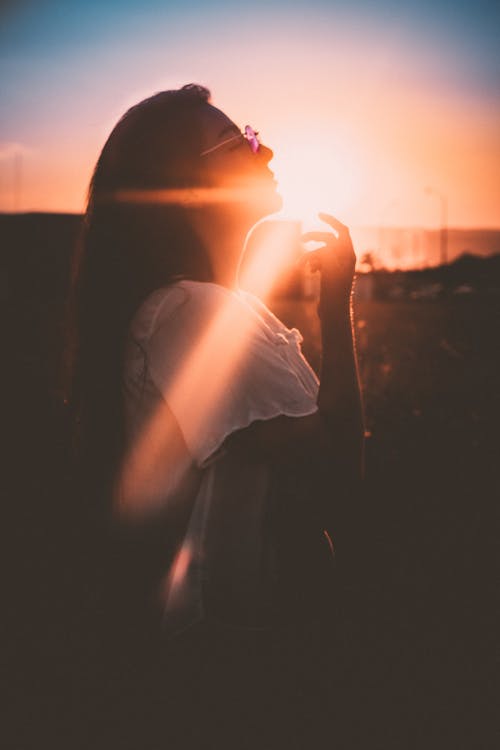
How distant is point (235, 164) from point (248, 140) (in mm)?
72

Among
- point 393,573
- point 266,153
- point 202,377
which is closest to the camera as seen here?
point 202,377

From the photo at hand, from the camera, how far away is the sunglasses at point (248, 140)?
1.82 meters

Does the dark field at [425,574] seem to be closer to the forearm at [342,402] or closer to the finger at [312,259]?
the forearm at [342,402]

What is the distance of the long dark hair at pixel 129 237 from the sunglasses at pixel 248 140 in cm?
3

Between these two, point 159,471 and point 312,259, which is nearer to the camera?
point 159,471

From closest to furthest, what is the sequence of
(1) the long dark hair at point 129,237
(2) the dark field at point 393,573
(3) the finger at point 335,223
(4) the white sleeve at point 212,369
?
(4) the white sleeve at point 212,369
(1) the long dark hair at point 129,237
(3) the finger at point 335,223
(2) the dark field at point 393,573

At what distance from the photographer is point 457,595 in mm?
4379

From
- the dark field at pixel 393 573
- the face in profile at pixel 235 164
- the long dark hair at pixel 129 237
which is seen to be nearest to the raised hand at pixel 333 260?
the face in profile at pixel 235 164

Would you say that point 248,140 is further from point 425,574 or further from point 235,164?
point 425,574

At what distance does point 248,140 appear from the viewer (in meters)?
1.86

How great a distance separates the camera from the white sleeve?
159 centimetres

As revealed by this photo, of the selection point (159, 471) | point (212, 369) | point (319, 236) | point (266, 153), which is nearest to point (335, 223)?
point (319, 236)

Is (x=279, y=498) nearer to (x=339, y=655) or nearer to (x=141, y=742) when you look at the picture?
(x=141, y=742)

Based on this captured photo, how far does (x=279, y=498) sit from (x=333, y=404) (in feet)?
0.96
